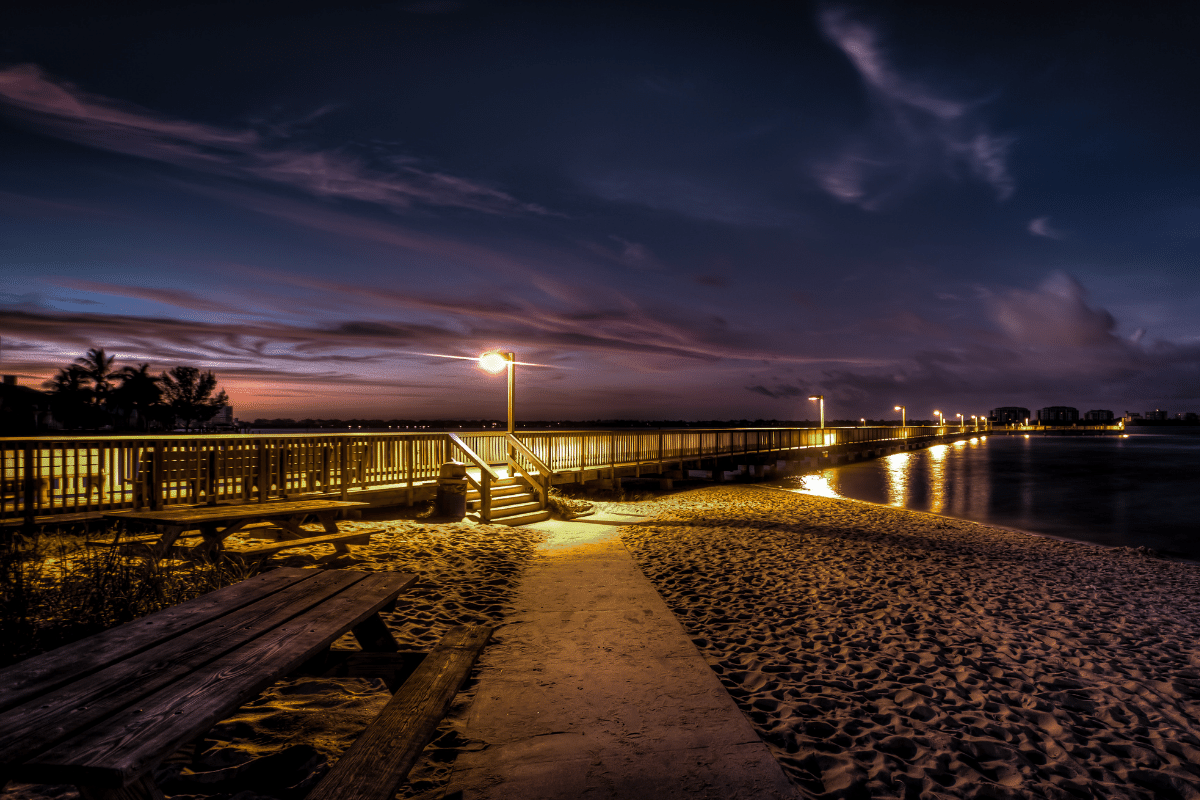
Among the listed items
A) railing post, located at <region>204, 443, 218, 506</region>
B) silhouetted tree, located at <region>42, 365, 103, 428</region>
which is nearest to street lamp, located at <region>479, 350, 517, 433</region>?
railing post, located at <region>204, 443, 218, 506</region>

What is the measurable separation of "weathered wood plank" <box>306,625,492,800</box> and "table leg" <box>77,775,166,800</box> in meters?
0.53

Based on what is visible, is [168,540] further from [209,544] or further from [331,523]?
[331,523]

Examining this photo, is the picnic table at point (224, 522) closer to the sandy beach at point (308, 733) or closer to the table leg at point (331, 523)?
the table leg at point (331, 523)

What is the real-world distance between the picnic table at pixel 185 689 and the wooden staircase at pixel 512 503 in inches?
345

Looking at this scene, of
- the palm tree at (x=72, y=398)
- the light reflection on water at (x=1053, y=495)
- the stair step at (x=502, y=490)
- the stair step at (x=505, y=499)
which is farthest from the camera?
→ the palm tree at (x=72, y=398)

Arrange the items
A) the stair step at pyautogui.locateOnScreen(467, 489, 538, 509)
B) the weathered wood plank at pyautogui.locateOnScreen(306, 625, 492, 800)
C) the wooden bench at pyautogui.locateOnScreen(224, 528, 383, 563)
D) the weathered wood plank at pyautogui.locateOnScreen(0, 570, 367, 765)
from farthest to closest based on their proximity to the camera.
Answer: the stair step at pyautogui.locateOnScreen(467, 489, 538, 509) < the wooden bench at pyautogui.locateOnScreen(224, 528, 383, 563) < the weathered wood plank at pyautogui.locateOnScreen(306, 625, 492, 800) < the weathered wood plank at pyautogui.locateOnScreen(0, 570, 367, 765)

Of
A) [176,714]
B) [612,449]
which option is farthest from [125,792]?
[612,449]

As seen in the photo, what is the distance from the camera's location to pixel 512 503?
13.0 meters

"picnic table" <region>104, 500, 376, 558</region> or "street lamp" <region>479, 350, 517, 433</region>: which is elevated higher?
"street lamp" <region>479, 350, 517, 433</region>

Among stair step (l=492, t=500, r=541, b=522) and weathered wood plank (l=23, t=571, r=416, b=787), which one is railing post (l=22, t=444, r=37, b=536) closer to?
stair step (l=492, t=500, r=541, b=522)

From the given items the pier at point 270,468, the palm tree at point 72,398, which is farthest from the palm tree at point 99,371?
the pier at point 270,468

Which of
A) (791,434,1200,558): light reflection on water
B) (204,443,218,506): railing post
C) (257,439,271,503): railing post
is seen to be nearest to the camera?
(204,443,218,506): railing post

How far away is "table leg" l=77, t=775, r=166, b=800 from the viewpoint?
5.28 feet

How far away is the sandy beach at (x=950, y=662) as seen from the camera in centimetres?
360
